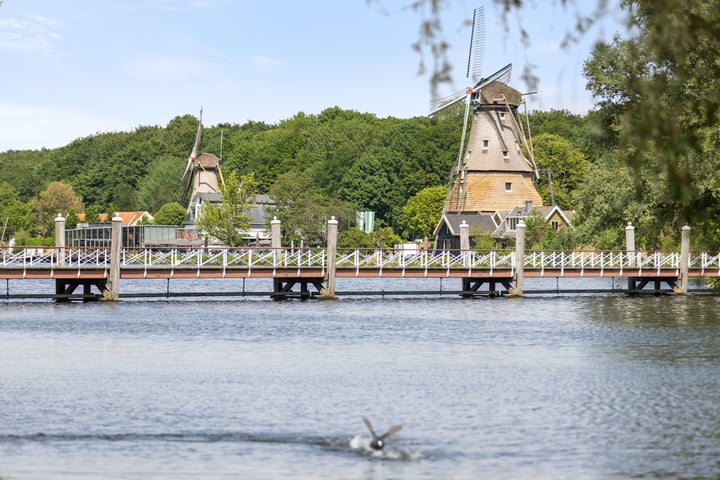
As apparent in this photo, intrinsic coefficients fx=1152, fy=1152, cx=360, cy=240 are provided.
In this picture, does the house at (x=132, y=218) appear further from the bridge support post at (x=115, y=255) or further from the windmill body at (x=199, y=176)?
the bridge support post at (x=115, y=255)

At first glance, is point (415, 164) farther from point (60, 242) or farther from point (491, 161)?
point (60, 242)

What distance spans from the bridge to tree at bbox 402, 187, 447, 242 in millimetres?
52898

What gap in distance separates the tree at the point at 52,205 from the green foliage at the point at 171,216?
1612cm

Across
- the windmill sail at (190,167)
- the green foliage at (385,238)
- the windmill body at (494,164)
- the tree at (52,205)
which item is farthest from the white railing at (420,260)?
the tree at (52,205)

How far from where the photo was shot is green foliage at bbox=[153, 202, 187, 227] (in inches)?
5359

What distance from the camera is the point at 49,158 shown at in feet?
605

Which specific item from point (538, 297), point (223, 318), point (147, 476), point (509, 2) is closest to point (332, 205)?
point (538, 297)

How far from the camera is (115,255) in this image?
Result: 4819 centimetres

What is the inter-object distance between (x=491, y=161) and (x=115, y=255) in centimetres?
5261

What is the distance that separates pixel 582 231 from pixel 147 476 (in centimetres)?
5360

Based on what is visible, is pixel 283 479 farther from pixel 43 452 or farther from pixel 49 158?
pixel 49 158

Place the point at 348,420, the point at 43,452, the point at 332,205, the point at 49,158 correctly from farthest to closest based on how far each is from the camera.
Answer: the point at 49,158 < the point at 332,205 < the point at 348,420 < the point at 43,452

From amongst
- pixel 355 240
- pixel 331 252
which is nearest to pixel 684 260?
pixel 331 252

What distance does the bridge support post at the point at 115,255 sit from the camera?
1896 inches
